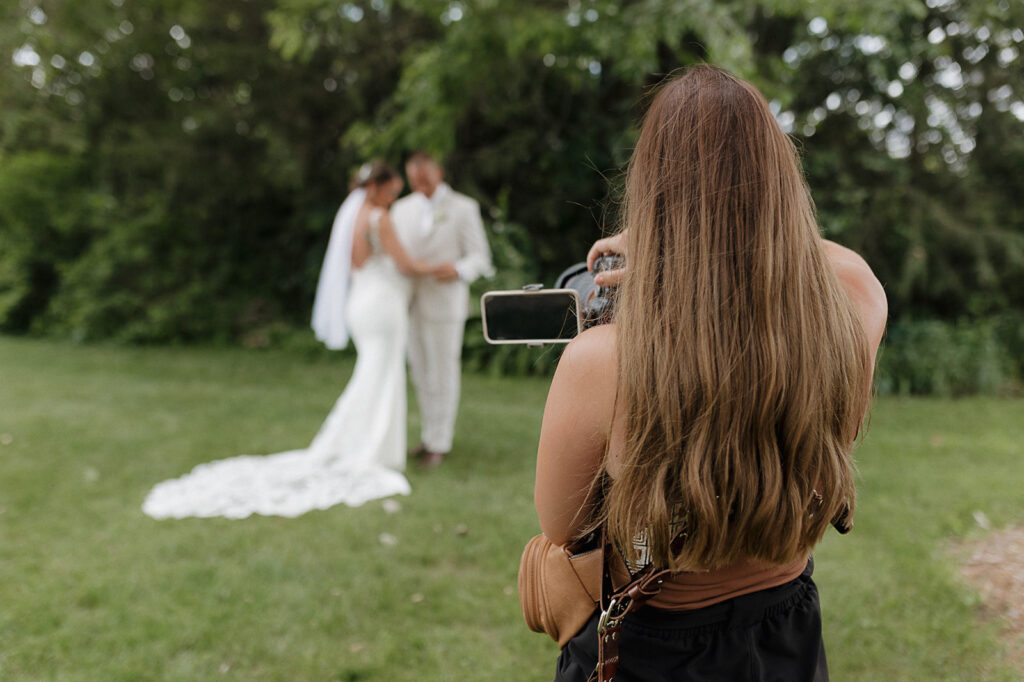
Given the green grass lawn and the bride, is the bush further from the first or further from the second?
the bride

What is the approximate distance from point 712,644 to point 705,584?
0.39ft

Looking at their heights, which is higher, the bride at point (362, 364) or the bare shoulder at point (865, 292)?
the bare shoulder at point (865, 292)

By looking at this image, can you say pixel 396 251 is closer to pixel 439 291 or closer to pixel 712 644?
pixel 439 291

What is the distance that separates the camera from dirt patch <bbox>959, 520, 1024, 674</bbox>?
3145mm

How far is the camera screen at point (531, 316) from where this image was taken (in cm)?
153

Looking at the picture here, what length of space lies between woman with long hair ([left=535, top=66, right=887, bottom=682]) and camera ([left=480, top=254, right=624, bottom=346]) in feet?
0.60

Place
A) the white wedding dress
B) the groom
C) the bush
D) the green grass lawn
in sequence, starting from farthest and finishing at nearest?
the bush
the groom
the white wedding dress
the green grass lawn

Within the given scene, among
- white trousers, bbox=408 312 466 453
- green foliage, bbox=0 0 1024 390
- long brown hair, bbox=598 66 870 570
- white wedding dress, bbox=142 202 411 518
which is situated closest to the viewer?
long brown hair, bbox=598 66 870 570

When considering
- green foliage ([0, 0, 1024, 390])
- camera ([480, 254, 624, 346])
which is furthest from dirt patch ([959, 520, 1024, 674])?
green foliage ([0, 0, 1024, 390])

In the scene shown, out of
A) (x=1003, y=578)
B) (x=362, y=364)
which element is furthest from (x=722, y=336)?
(x=362, y=364)

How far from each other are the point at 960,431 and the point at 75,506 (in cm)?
746

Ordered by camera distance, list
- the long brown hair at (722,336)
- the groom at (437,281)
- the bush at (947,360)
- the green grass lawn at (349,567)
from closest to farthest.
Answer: the long brown hair at (722,336) → the green grass lawn at (349,567) → the groom at (437,281) → the bush at (947,360)

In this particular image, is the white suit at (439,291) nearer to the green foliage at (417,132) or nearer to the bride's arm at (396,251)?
the bride's arm at (396,251)

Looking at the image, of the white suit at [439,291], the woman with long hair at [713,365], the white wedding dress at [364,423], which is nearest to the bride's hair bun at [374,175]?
the white wedding dress at [364,423]
